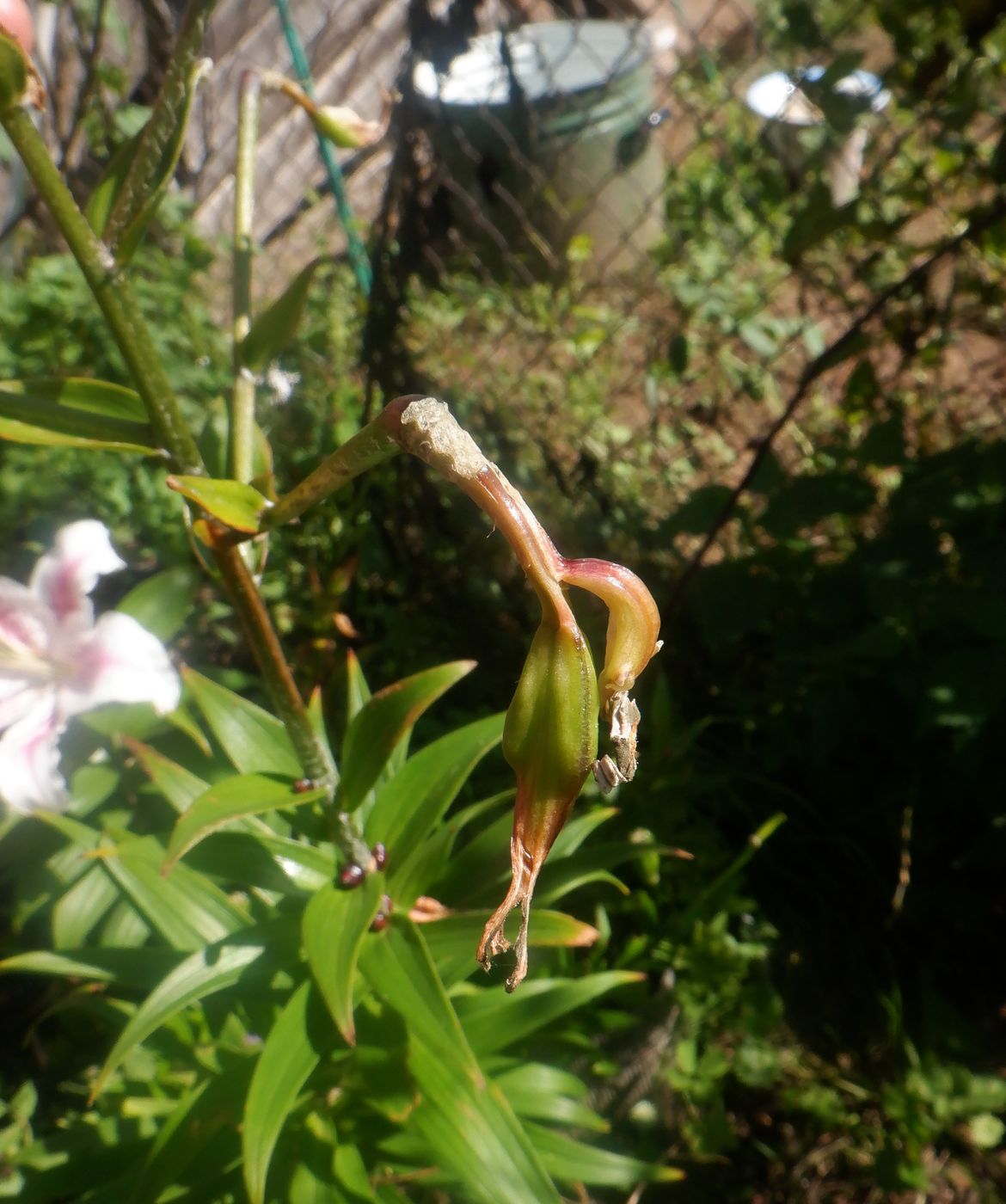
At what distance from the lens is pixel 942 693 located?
47.5 inches

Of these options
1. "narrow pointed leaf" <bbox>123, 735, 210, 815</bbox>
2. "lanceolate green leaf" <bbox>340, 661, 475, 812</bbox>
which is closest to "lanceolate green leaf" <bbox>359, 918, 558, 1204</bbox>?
"lanceolate green leaf" <bbox>340, 661, 475, 812</bbox>

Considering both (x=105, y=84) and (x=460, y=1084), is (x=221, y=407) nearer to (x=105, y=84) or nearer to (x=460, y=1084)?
(x=460, y=1084)

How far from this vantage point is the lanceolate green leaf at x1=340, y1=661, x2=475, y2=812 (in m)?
0.78

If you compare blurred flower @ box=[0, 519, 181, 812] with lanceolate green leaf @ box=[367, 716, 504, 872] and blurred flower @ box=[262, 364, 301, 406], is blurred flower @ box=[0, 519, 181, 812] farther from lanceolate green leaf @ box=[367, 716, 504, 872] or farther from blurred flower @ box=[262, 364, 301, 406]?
blurred flower @ box=[262, 364, 301, 406]

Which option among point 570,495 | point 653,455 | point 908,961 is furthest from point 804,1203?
point 653,455

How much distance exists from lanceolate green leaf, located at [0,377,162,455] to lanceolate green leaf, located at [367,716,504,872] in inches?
16.7

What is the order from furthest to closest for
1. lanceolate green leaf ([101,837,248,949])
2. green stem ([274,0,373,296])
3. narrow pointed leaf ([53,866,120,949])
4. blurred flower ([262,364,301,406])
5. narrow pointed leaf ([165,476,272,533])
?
green stem ([274,0,373,296]), blurred flower ([262,364,301,406]), narrow pointed leaf ([53,866,120,949]), lanceolate green leaf ([101,837,248,949]), narrow pointed leaf ([165,476,272,533])

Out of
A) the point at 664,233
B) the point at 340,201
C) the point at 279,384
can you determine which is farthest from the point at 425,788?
the point at 664,233

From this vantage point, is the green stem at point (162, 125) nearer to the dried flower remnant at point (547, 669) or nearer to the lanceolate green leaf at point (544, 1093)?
the dried flower remnant at point (547, 669)

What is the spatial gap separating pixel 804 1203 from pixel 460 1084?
2.56 ft

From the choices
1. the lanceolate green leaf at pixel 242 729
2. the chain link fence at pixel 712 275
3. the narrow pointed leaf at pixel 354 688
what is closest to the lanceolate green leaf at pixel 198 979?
the lanceolate green leaf at pixel 242 729

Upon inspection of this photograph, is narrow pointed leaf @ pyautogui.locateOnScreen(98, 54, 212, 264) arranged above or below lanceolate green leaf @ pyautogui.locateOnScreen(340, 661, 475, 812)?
above

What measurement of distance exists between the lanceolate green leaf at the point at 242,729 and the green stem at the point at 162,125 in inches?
18.9

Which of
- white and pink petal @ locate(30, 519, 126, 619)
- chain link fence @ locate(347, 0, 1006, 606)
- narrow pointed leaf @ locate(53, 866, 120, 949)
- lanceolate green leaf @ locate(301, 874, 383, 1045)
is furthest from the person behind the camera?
chain link fence @ locate(347, 0, 1006, 606)
